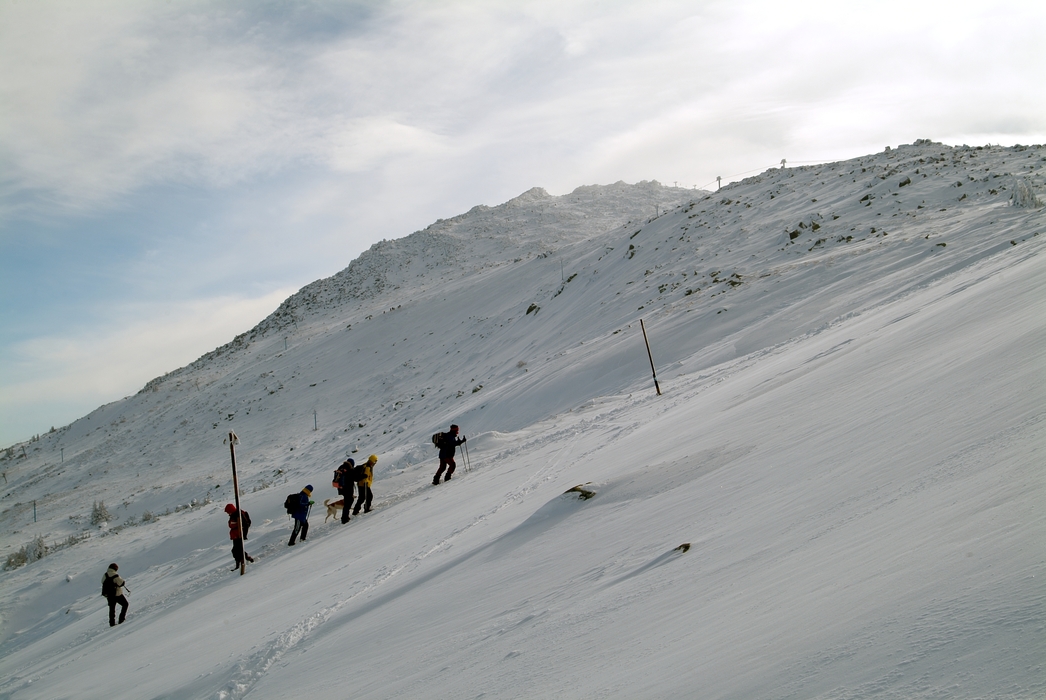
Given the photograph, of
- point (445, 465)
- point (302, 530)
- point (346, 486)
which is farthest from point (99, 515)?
point (445, 465)

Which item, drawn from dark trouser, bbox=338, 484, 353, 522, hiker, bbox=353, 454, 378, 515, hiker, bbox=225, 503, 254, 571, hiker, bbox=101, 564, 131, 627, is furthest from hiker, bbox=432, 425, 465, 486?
hiker, bbox=101, 564, 131, 627

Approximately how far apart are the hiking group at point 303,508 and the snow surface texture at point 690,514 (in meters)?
0.42

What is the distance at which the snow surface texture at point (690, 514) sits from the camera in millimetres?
3105

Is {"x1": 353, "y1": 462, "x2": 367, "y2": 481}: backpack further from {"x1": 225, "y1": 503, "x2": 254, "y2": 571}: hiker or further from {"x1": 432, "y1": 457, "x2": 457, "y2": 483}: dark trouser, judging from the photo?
{"x1": 225, "y1": 503, "x2": 254, "y2": 571}: hiker

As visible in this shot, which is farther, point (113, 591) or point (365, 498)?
point (365, 498)

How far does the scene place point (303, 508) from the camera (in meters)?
13.8

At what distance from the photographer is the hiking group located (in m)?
12.9

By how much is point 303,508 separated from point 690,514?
33.3 ft

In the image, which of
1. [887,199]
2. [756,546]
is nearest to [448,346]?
[887,199]

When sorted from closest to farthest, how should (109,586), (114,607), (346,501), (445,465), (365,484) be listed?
(109,586)
(114,607)
(346,501)
(365,484)
(445,465)

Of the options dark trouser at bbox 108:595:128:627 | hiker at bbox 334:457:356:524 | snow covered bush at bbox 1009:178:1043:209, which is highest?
snow covered bush at bbox 1009:178:1043:209

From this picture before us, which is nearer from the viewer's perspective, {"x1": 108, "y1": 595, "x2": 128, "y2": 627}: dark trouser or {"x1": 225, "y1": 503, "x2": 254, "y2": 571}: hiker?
{"x1": 108, "y1": 595, "x2": 128, "y2": 627}: dark trouser

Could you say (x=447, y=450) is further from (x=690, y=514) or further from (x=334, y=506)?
(x=690, y=514)

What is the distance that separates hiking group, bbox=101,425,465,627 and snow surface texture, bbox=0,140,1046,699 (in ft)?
1.38
